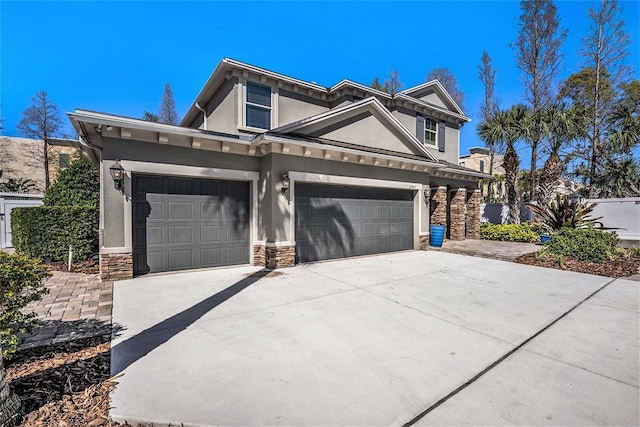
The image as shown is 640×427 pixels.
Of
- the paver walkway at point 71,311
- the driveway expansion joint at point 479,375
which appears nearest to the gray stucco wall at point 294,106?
the paver walkway at point 71,311

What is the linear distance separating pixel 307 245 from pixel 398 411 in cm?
642

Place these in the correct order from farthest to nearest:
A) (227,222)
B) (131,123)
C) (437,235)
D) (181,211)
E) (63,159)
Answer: (63,159) < (437,235) < (227,222) < (181,211) < (131,123)

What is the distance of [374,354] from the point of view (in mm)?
3227

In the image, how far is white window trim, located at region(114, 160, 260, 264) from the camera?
6.52 meters

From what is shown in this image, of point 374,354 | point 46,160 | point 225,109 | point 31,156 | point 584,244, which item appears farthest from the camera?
point 31,156

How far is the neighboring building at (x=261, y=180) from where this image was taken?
6.55 metres

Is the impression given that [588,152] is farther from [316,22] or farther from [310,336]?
[310,336]

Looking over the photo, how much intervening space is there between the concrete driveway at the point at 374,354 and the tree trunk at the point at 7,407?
1.89ft

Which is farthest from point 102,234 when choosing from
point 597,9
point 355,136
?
point 597,9

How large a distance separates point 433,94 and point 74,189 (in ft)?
53.3

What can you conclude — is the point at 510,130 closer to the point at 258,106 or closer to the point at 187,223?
the point at 258,106

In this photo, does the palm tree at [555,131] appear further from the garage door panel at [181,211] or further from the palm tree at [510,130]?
the garage door panel at [181,211]

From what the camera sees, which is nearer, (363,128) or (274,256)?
(274,256)

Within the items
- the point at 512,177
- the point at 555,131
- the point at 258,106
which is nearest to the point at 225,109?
the point at 258,106
